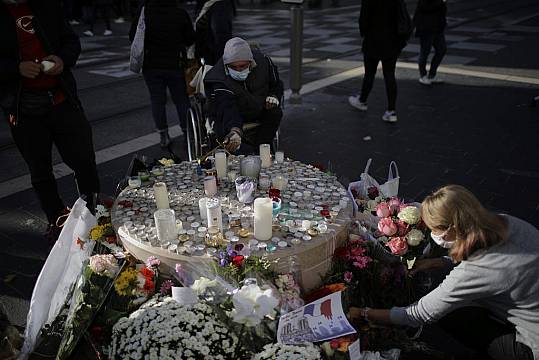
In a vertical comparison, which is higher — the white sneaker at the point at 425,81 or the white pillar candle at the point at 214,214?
the white pillar candle at the point at 214,214

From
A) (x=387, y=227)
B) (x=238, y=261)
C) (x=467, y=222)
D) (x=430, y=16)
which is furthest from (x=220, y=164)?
(x=430, y=16)

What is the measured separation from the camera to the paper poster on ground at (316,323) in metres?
1.90

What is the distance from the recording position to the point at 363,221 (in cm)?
270

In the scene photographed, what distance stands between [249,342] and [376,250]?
0.91 metres

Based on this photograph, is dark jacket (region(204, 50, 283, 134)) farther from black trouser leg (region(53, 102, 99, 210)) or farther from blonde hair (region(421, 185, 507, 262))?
blonde hair (region(421, 185, 507, 262))

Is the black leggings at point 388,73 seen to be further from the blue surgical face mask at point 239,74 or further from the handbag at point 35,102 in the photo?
the handbag at point 35,102

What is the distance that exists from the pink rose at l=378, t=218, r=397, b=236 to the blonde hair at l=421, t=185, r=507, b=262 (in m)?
0.54

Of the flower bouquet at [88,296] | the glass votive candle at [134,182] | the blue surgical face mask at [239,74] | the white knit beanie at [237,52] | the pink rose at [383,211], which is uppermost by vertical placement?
the white knit beanie at [237,52]

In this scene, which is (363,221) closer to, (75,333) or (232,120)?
(232,120)

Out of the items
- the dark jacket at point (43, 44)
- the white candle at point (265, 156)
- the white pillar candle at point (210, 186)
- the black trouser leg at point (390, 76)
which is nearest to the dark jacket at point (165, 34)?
the dark jacket at point (43, 44)

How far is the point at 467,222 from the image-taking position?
1.91 metres

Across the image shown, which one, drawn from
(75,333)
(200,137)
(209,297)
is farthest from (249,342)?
(200,137)

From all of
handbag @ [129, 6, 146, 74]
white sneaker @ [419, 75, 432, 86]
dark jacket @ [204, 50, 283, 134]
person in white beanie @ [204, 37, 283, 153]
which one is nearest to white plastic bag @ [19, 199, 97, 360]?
person in white beanie @ [204, 37, 283, 153]

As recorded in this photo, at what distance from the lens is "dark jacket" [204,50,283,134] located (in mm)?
3635
